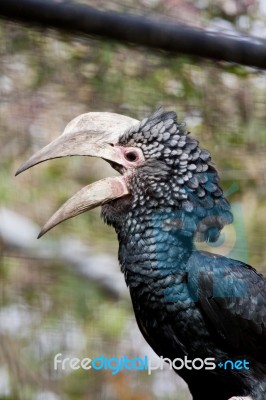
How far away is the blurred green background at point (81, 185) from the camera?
1.94 meters

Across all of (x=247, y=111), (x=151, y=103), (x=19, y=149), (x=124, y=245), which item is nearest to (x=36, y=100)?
(x=19, y=149)

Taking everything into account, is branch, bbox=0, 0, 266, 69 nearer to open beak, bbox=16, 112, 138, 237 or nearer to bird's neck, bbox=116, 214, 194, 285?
open beak, bbox=16, 112, 138, 237

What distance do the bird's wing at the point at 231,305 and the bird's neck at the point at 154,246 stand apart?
0.03m

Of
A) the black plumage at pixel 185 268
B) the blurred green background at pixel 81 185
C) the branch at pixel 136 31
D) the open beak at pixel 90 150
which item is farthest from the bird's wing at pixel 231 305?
the branch at pixel 136 31

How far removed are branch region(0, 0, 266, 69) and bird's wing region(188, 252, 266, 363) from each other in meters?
0.50

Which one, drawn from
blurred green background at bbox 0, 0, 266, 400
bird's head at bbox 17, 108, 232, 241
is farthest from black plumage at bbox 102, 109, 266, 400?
blurred green background at bbox 0, 0, 266, 400

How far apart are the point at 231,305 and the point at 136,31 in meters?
0.59

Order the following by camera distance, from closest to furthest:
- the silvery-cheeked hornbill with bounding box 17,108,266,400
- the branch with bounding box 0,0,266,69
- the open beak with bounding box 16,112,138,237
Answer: the branch with bounding box 0,0,266,69 → the open beak with bounding box 16,112,138,237 → the silvery-cheeked hornbill with bounding box 17,108,266,400

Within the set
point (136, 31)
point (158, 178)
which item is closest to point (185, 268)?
point (158, 178)

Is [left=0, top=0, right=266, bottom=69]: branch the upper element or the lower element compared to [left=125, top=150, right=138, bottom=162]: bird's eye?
upper

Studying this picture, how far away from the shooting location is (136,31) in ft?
3.20

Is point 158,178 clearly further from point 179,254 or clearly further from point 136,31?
point 136,31

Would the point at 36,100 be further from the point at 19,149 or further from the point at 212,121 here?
the point at 212,121

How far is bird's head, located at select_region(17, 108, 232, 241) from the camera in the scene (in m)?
1.35
